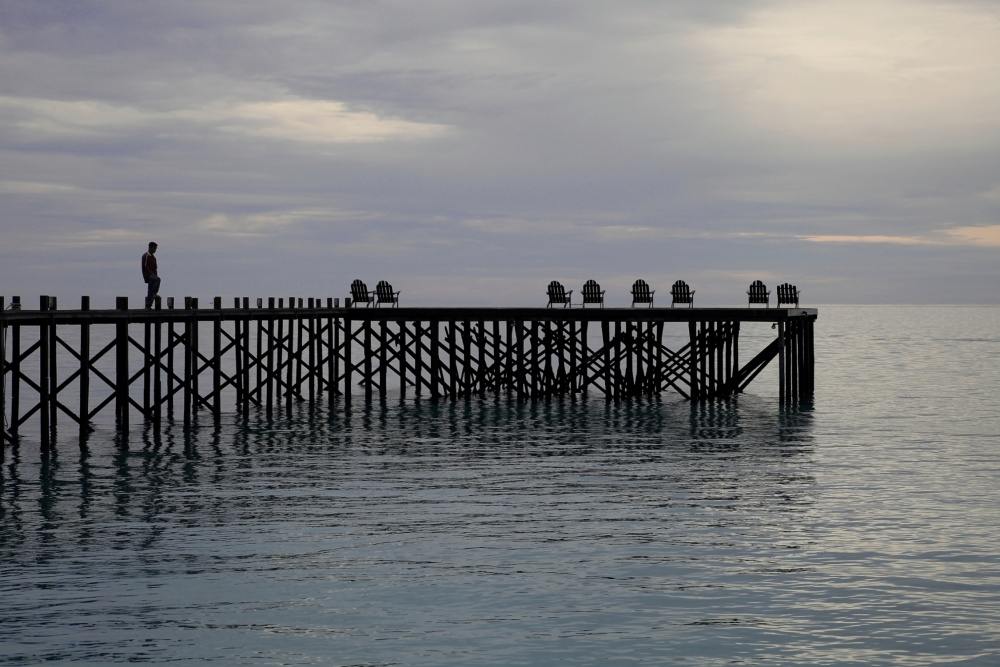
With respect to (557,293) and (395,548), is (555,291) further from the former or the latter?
(395,548)

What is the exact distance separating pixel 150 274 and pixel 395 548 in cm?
1443

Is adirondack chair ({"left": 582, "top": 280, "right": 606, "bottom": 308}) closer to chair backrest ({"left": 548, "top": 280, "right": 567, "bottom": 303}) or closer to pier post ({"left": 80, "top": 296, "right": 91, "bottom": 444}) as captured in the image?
chair backrest ({"left": 548, "top": 280, "right": 567, "bottom": 303})

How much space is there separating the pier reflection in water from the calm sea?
0.14ft

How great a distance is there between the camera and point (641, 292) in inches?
1497

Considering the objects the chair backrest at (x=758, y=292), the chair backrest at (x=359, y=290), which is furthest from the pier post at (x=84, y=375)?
the chair backrest at (x=758, y=292)

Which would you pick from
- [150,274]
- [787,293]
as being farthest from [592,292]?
[150,274]

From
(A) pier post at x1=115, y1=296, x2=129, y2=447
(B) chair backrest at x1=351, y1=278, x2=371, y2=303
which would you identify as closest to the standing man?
(A) pier post at x1=115, y1=296, x2=129, y2=447

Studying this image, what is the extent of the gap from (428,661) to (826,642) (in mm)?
3448

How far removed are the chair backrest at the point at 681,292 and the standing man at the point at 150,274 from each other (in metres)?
17.0

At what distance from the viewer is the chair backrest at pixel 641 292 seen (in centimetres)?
3778

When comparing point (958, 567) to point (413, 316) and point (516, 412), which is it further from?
point (413, 316)

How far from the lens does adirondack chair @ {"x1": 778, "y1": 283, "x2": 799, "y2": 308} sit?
38656mm

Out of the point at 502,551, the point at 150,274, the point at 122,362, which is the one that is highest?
the point at 150,274

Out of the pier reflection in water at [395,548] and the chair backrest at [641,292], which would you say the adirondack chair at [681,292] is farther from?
the pier reflection in water at [395,548]
